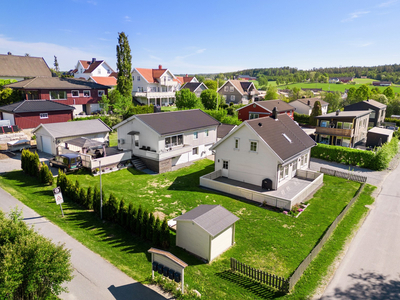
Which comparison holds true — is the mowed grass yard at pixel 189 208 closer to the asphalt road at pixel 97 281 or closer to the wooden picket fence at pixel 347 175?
the asphalt road at pixel 97 281

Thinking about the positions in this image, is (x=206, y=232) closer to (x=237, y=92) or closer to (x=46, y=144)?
(x=46, y=144)

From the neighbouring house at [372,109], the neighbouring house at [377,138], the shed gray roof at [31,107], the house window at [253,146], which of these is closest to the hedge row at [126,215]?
the house window at [253,146]

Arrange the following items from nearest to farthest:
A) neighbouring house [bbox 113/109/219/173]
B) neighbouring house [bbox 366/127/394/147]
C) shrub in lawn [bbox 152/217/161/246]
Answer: shrub in lawn [bbox 152/217/161/246] → neighbouring house [bbox 113/109/219/173] → neighbouring house [bbox 366/127/394/147]

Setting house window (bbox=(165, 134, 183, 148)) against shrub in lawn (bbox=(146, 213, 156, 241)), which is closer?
shrub in lawn (bbox=(146, 213, 156, 241))

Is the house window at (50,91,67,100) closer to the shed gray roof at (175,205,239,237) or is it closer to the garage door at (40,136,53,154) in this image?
the garage door at (40,136,53,154)

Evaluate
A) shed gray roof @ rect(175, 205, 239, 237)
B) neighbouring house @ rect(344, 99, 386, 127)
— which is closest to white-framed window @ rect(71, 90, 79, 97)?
shed gray roof @ rect(175, 205, 239, 237)

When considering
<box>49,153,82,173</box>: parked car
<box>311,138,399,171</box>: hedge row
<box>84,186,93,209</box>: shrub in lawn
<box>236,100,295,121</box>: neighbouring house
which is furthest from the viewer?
<box>236,100,295,121</box>: neighbouring house
